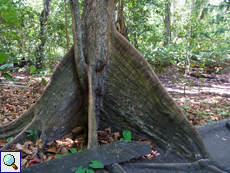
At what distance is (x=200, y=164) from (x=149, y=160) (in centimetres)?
65

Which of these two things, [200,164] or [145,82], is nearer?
[200,164]

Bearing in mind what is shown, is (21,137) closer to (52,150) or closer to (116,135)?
(52,150)

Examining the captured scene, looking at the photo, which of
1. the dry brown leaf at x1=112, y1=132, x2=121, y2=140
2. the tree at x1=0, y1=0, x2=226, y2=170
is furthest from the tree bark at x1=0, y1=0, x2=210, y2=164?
the dry brown leaf at x1=112, y1=132, x2=121, y2=140

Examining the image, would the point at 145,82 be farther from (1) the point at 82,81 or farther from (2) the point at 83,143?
(2) the point at 83,143

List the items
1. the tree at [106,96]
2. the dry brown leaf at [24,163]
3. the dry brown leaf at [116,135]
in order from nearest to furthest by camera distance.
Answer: the dry brown leaf at [24,163], the tree at [106,96], the dry brown leaf at [116,135]

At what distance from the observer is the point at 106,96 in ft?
9.99

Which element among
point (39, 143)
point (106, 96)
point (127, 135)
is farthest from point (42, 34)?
point (127, 135)

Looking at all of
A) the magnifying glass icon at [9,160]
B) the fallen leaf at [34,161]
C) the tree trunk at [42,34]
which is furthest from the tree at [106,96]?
the tree trunk at [42,34]

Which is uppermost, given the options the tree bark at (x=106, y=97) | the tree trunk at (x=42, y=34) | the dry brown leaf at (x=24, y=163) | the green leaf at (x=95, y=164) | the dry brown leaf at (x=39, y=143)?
the tree trunk at (x=42, y=34)

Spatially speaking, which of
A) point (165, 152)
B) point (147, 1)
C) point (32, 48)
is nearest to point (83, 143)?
point (165, 152)

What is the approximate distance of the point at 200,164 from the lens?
2.43 m

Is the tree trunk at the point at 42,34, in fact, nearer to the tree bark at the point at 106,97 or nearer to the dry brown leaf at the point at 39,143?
the tree bark at the point at 106,97

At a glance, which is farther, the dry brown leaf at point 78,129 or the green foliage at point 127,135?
the dry brown leaf at point 78,129

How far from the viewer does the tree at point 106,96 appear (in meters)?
2.71
